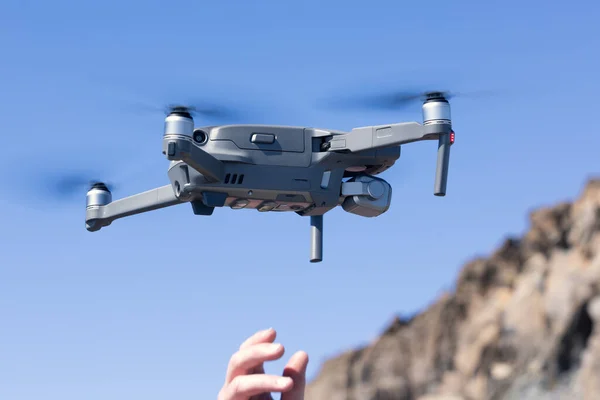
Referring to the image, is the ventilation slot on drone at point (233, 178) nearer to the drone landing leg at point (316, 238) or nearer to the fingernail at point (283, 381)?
the drone landing leg at point (316, 238)

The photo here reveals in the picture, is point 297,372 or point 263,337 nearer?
point 263,337

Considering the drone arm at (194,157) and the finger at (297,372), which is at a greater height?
the drone arm at (194,157)

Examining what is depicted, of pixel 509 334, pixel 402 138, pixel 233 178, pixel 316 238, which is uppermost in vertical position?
pixel 402 138

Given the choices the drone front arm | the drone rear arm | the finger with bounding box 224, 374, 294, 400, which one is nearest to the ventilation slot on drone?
the drone rear arm

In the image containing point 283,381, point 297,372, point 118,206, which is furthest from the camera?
point 118,206

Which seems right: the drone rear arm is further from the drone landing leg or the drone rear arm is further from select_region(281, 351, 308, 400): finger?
select_region(281, 351, 308, 400): finger

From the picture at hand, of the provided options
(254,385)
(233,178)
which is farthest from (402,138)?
(254,385)

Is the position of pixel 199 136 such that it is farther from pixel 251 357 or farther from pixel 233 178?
pixel 251 357

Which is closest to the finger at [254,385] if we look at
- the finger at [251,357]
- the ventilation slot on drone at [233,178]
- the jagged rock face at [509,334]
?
the finger at [251,357]
